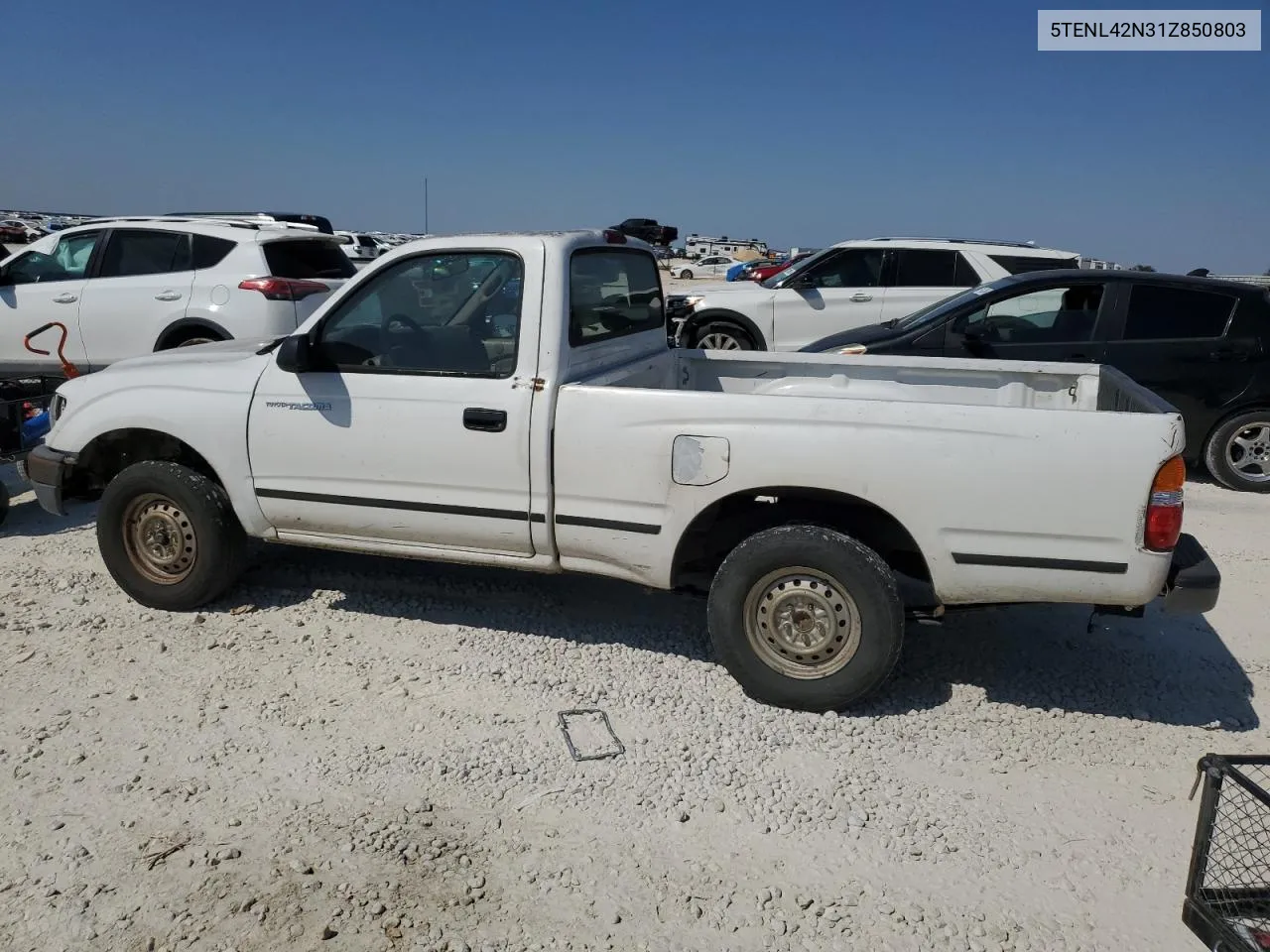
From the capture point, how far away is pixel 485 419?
4.18 metres

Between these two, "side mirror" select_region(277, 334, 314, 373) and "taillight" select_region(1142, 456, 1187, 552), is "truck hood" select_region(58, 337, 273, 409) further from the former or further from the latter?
"taillight" select_region(1142, 456, 1187, 552)

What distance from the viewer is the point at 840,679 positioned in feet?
12.9

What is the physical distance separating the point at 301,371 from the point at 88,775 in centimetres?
184

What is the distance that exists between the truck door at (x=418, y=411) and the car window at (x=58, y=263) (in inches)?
216

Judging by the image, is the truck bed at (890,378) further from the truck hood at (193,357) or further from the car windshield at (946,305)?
the car windshield at (946,305)

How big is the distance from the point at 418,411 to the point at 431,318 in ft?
1.47

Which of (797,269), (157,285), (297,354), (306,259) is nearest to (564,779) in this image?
(297,354)

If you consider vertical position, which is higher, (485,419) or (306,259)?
(306,259)

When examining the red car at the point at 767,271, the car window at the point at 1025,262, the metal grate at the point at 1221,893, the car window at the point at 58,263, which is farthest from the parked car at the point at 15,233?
the metal grate at the point at 1221,893

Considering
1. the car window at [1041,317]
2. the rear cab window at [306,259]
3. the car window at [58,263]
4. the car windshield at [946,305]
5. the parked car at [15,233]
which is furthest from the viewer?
the parked car at [15,233]

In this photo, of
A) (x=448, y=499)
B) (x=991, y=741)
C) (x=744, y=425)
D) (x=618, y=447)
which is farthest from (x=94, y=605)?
(x=991, y=741)

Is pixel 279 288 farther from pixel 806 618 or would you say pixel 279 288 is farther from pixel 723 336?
pixel 806 618

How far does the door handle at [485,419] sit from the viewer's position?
4.16m

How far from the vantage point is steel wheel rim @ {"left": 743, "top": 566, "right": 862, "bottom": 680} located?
12.8 ft
